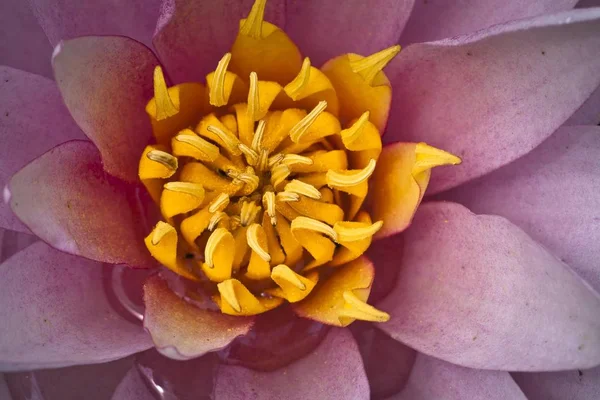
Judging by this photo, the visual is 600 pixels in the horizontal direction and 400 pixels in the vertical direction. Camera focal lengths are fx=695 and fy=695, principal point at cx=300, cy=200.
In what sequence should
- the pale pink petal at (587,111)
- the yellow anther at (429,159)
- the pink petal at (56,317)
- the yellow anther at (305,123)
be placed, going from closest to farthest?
the pink petal at (56,317) → the yellow anther at (429,159) → the yellow anther at (305,123) → the pale pink petal at (587,111)

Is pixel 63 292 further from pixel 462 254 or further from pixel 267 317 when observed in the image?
pixel 462 254

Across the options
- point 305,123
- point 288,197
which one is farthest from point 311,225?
point 305,123

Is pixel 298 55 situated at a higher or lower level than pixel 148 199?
higher

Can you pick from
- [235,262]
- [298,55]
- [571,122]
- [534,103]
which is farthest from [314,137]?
[571,122]

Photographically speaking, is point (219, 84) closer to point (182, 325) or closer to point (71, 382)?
point (182, 325)

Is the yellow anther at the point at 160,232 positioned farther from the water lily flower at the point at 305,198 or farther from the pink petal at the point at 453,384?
the pink petal at the point at 453,384

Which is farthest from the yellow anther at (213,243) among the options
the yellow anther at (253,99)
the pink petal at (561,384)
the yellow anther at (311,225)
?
the pink petal at (561,384)
